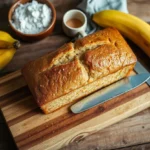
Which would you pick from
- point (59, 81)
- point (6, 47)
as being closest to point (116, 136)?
point (59, 81)

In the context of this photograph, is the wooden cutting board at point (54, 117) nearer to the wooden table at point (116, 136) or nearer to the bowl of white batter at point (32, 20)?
the wooden table at point (116, 136)

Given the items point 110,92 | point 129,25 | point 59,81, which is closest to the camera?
point 59,81

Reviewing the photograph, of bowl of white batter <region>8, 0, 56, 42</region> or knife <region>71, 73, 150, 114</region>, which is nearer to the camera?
knife <region>71, 73, 150, 114</region>

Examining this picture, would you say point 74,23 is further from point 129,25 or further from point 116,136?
point 116,136

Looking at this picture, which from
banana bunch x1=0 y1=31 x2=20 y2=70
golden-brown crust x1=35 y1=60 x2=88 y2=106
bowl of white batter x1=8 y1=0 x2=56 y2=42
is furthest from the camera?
bowl of white batter x1=8 y1=0 x2=56 y2=42

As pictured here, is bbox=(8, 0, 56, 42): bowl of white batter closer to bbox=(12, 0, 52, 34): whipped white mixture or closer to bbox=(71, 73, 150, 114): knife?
bbox=(12, 0, 52, 34): whipped white mixture

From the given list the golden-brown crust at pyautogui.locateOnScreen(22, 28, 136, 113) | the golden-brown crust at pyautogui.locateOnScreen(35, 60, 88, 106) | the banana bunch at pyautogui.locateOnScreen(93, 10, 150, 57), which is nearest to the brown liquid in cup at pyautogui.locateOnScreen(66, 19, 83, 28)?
the banana bunch at pyautogui.locateOnScreen(93, 10, 150, 57)

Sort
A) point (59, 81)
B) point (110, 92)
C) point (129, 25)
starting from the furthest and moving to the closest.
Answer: point (129, 25) → point (110, 92) → point (59, 81)
